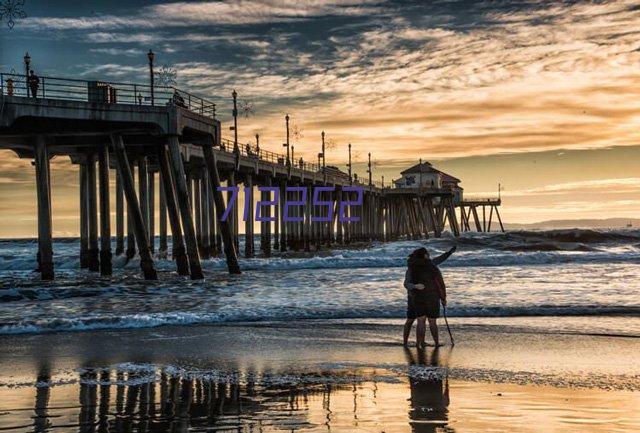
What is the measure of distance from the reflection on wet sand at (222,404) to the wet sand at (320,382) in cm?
1

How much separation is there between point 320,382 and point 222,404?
5.09ft

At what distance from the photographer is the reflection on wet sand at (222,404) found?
22.6 feet

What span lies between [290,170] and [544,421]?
47021mm

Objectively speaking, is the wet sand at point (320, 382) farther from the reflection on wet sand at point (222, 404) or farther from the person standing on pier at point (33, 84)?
the person standing on pier at point (33, 84)

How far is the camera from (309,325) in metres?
15.2

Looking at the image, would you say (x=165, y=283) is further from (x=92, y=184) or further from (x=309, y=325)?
(x=309, y=325)

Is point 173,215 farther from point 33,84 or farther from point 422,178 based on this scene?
point 422,178

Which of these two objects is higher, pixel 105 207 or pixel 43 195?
pixel 43 195

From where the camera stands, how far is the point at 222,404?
25.5 ft

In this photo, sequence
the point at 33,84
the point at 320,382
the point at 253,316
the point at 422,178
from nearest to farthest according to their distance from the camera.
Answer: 1. the point at 320,382
2. the point at 253,316
3. the point at 33,84
4. the point at 422,178

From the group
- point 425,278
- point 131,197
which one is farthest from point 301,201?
point 425,278

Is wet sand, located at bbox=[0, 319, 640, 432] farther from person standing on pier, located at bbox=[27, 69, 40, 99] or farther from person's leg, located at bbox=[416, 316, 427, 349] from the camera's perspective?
person standing on pier, located at bbox=[27, 69, 40, 99]

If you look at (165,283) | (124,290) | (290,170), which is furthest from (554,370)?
(290,170)

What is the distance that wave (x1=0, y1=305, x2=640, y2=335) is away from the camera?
15.2 meters
